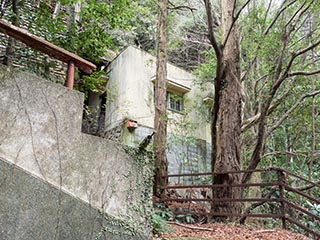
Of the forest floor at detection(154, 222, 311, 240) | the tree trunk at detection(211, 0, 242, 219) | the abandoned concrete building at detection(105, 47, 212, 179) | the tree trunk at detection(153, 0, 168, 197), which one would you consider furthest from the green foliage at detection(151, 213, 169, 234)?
the abandoned concrete building at detection(105, 47, 212, 179)

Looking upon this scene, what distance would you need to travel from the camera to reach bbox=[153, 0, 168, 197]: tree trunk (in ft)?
20.7

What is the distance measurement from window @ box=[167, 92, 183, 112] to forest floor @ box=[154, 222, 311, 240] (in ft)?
21.3

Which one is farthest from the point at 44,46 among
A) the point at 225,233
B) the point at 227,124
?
the point at 227,124

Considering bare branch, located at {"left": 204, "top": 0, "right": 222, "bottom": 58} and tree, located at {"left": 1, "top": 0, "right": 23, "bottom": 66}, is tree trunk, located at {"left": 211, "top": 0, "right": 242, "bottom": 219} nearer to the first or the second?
bare branch, located at {"left": 204, "top": 0, "right": 222, "bottom": 58}

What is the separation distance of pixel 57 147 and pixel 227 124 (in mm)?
3822

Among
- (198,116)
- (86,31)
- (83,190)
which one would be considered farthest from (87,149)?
(198,116)

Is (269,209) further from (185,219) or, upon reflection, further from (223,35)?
(223,35)

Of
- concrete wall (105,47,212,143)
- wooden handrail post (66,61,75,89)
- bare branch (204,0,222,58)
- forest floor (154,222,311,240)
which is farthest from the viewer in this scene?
concrete wall (105,47,212,143)

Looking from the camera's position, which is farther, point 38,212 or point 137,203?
point 137,203

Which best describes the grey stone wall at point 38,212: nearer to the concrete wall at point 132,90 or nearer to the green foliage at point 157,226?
the green foliage at point 157,226

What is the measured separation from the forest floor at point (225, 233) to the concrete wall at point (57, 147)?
116cm

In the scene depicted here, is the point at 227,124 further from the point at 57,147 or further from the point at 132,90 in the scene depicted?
the point at 132,90

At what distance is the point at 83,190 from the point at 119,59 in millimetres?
8221

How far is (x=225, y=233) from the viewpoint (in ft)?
14.3
